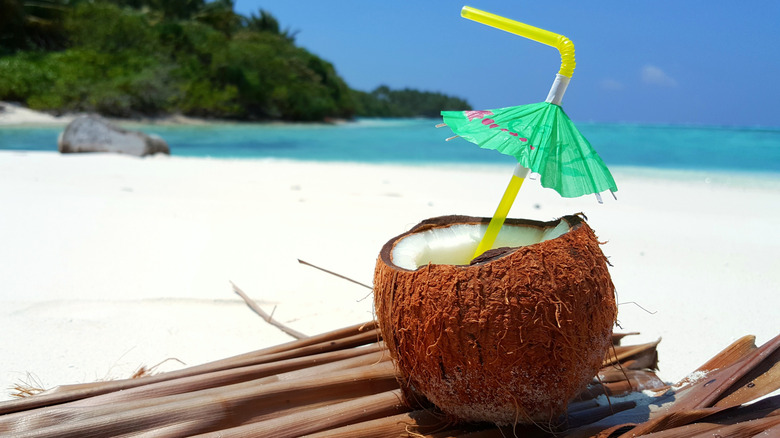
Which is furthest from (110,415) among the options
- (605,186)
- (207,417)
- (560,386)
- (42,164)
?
(42,164)

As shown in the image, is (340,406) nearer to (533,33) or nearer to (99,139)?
(533,33)

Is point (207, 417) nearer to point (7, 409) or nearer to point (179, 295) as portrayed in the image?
point (7, 409)

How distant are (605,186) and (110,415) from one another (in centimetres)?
141

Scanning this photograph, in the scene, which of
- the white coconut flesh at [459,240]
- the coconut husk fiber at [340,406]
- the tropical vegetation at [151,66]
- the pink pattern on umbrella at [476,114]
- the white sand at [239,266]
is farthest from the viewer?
the tropical vegetation at [151,66]

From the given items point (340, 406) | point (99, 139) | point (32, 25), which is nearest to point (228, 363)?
point (340, 406)

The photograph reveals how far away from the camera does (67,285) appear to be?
2.92 meters

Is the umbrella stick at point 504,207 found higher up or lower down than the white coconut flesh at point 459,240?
higher up

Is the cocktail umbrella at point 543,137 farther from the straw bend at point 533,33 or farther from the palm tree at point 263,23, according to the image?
the palm tree at point 263,23

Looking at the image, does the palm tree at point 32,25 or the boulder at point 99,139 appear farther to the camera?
the palm tree at point 32,25

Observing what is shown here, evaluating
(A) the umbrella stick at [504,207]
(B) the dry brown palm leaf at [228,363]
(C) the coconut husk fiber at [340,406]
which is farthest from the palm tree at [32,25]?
(A) the umbrella stick at [504,207]

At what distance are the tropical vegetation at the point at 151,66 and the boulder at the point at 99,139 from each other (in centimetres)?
2010

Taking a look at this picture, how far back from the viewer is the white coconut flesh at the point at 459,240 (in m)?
1.65

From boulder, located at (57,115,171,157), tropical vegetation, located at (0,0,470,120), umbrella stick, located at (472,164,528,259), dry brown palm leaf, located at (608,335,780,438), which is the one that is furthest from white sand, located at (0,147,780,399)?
tropical vegetation, located at (0,0,470,120)

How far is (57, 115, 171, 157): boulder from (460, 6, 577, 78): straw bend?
9907 millimetres
